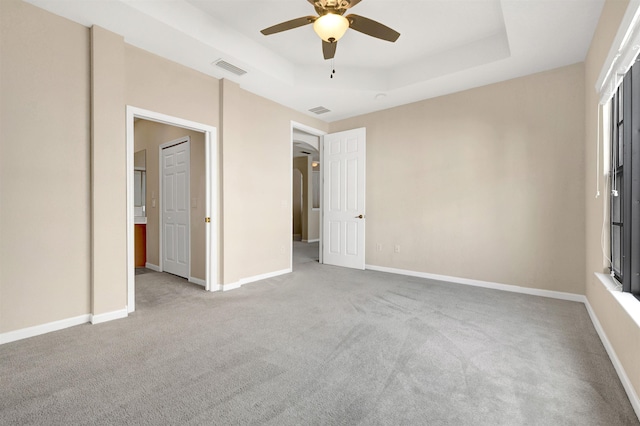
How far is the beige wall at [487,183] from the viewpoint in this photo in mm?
3555

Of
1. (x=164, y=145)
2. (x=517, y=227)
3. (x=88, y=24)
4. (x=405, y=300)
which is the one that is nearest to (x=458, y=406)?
(x=405, y=300)

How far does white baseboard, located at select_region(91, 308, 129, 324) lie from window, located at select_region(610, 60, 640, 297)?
164 inches

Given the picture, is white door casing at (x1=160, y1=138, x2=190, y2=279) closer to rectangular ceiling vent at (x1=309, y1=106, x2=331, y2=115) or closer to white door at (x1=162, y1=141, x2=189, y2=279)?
white door at (x1=162, y1=141, x2=189, y2=279)

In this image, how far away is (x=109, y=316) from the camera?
2.88 meters

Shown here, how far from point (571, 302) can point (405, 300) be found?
73.7 inches

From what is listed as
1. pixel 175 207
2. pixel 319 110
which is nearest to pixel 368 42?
pixel 319 110

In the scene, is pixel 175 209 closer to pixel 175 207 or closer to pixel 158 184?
pixel 175 207

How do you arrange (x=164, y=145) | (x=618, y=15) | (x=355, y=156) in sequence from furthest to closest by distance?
1. (x=355, y=156)
2. (x=164, y=145)
3. (x=618, y=15)

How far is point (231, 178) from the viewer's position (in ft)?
Result: 13.4

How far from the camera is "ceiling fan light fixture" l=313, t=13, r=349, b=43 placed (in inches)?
91.0

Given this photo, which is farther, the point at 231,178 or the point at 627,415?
the point at 231,178

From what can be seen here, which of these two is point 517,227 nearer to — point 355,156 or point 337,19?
point 355,156

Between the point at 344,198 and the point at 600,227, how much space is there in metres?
3.59

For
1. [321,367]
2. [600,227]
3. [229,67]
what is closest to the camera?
[321,367]
